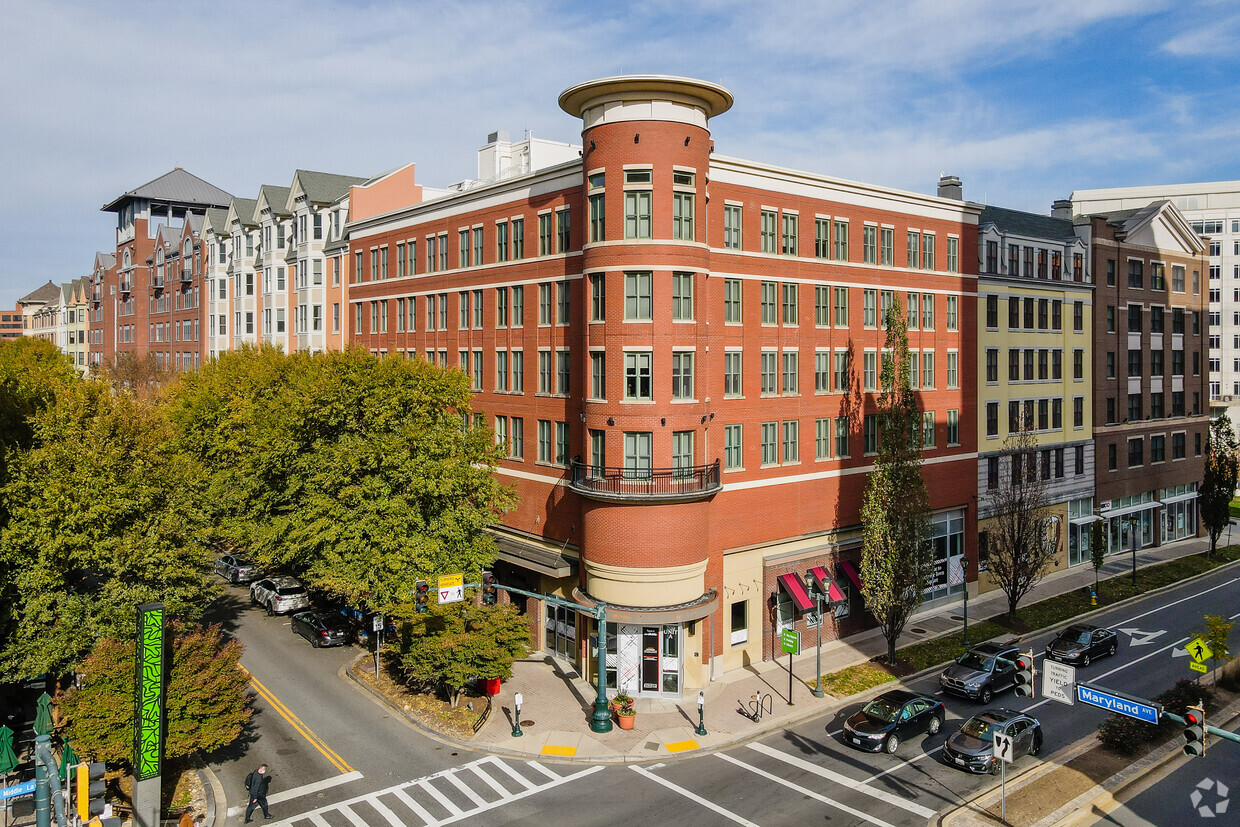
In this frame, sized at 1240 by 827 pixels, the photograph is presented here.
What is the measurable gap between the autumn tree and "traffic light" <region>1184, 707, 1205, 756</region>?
25.4 metres

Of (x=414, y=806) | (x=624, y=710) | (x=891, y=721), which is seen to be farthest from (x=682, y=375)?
(x=414, y=806)

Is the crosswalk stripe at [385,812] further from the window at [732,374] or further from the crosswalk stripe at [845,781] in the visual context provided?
the window at [732,374]

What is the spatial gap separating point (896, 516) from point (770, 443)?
6375 mm

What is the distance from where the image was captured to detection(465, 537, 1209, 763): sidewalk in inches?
1161

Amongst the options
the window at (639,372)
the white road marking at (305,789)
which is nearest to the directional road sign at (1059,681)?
the window at (639,372)

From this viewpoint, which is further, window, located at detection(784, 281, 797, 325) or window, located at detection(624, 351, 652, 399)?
window, located at detection(784, 281, 797, 325)

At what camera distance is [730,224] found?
3716cm

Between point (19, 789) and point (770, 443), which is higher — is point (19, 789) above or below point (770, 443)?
below

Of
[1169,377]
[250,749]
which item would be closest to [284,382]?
[250,749]

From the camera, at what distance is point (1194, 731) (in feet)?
57.6

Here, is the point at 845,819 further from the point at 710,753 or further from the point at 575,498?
the point at 575,498

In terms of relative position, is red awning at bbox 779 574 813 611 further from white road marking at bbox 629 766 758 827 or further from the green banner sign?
the green banner sign

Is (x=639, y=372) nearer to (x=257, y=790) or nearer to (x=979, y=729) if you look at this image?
(x=979, y=729)

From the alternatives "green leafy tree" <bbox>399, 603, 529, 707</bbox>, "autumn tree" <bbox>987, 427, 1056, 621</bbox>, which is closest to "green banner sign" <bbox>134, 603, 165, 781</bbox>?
"green leafy tree" <bbox>399, 603, 529, 707</bbox>
